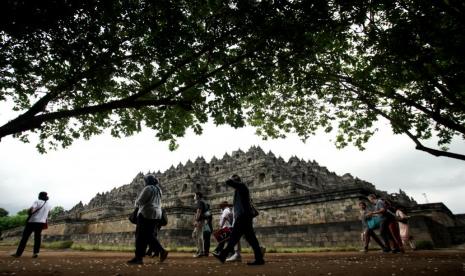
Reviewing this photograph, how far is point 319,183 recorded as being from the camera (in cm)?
4297

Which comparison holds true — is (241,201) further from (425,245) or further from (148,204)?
(425,245)

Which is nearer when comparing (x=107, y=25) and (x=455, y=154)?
(x=107, y=25)

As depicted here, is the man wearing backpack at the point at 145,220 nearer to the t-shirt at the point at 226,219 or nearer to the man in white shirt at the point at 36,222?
the t-shirt at the point at 226,219

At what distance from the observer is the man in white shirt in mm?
8898

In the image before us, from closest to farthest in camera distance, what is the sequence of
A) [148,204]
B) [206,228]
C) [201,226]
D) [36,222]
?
[148,204], [36,222], [201,226], [206,228]

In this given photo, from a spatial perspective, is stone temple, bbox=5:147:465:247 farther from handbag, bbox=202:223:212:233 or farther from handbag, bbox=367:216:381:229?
handbag, bbox=202:223:212:233

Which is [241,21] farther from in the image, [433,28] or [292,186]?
[292,186]

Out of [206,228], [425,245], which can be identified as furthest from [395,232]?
[206,228]

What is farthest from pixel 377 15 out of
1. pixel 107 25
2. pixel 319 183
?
pixel 319 183

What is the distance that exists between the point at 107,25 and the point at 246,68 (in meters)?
3.50

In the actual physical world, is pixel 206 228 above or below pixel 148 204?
below

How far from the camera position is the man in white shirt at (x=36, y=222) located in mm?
8898

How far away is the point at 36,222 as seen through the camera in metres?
8.94

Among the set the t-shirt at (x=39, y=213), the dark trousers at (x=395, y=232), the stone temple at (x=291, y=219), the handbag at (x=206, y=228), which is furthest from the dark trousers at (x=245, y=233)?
the stone temple at (x=291, y=219)
